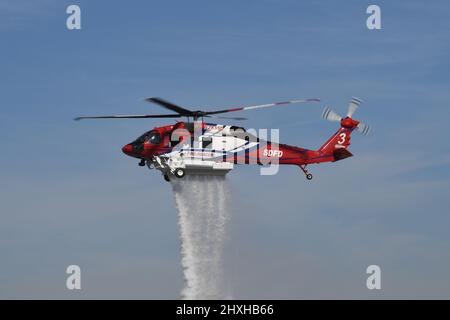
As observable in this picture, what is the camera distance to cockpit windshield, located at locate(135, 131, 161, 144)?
47.6m

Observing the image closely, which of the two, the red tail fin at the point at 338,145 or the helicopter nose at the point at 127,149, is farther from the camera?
the red tail fin at the point at 338,145

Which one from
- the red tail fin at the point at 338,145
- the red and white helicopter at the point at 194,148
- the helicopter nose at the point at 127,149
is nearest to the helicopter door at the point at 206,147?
the red and white helicopter at the point at 194,148

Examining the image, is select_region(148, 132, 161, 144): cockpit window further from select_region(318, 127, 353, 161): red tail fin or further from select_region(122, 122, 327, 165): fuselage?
select_region(318, 127, 353, 161): red tail fin

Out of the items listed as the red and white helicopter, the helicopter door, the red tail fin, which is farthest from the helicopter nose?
the red tail fin

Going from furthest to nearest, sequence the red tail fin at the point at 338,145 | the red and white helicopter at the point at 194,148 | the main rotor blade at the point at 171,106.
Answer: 1. the red tail fin at the point at 338,145
2. the red and white helicopter at the point at 194,148
3. the main rotor blade at the point at 171,106

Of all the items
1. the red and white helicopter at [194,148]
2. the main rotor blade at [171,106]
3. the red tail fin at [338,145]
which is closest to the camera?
the main rotor blade at [171,106]

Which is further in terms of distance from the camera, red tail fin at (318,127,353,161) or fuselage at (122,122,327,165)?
red tail fin at (318,127,353,161)

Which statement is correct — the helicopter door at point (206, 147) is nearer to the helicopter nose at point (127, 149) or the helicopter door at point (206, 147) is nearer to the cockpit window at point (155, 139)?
the cockpit window at point (155, 139)

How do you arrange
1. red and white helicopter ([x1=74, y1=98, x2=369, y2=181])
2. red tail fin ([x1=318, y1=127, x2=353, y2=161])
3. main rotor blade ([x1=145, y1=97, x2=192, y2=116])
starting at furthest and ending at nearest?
red tail fin ([x1=318, y1=127, x2=353, y2=161]) < red and white helicopter ([x1=74, y1=98, x2=369, y2=181]) < main rotor blade ([x1=145, y1=97, x2=192, y2=116])

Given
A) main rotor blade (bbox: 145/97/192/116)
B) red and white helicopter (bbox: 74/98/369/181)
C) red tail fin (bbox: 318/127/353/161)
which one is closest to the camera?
main rotor blade (bbox: 145/97/192/116)

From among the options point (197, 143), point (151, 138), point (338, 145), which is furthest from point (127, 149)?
point (338, 145)

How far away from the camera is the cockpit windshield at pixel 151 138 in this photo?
156ft
